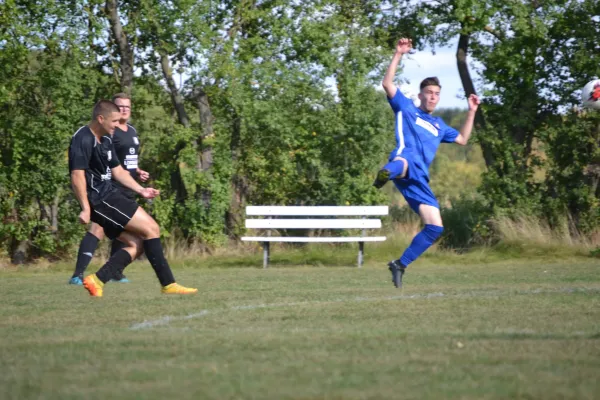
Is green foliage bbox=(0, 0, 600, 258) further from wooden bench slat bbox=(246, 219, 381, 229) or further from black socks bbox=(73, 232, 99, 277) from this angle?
black socks bbox=(73, 232, 99, 277)

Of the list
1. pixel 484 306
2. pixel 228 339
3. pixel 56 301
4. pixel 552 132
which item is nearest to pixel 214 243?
pixel 552 132

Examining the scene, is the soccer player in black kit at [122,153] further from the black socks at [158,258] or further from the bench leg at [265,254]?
the bench leg at [265,254]

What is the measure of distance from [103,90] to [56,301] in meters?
Result: 8.36

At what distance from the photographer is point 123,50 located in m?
16.7

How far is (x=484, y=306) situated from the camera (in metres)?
7.79

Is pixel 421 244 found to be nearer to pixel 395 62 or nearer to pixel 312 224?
pixel 395 62

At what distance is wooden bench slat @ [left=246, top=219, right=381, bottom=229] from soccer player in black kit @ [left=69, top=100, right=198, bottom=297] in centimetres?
634

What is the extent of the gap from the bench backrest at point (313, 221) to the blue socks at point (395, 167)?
235 inches

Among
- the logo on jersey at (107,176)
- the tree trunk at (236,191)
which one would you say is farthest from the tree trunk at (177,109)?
the logo on jersey at (107,176)

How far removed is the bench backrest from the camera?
15.3 m

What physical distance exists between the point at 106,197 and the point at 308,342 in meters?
3.37

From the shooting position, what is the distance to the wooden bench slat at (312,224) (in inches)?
602

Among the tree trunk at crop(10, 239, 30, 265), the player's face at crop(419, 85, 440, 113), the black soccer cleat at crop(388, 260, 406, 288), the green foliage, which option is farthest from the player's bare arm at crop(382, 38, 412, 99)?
the tree trunk at crop(10, 239, 30, 265)

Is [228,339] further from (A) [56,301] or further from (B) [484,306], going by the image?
(A) [56,301]
